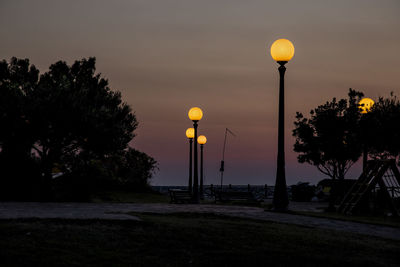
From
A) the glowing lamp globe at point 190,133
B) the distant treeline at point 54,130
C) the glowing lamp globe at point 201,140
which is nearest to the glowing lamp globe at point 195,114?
the distant treeline at point 54,130

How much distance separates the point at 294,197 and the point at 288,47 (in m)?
18.7

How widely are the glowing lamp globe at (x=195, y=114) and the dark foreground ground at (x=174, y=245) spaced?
45.6 feet

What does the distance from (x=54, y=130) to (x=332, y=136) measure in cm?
1362

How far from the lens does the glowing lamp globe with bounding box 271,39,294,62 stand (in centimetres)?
1558

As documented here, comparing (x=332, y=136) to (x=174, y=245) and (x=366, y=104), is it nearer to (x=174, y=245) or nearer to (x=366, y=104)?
(x=366, y=104)

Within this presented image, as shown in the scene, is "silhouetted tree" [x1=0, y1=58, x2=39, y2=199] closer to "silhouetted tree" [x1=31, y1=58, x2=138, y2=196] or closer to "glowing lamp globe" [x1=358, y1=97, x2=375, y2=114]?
"silhouetted tree" [x1=31, y1=58, x2=138, y2=196]

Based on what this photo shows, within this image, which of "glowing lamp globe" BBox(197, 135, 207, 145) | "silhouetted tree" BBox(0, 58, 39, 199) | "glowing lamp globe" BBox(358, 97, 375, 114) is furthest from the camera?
"glowing lamp globe" BBox(197, 135, 207, 145)

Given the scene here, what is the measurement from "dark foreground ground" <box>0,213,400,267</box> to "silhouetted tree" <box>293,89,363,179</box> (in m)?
13.4

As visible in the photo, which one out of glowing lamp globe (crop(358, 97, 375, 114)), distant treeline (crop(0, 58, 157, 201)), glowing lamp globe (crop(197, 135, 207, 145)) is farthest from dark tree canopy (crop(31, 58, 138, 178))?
glowing lamp globe (crop(358, 97, 375, 114))

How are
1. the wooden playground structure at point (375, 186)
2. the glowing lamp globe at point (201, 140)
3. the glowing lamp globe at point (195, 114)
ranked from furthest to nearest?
1. the glowing lamp globe at point (201, 140)
2. the glowing lamp globe at point (195, 114)
3. the wooden playground structure at point (375, 186)

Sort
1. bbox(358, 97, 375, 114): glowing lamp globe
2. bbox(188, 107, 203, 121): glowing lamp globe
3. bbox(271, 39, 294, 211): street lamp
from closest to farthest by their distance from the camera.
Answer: bbox(271, 39, 294, 211): street lamp → bbox(358, 97, 375, 114): glowing lamp globe → bbox(188, 107, 203, 121): glowing lamp globe

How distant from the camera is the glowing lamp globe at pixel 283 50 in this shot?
51.1 feet

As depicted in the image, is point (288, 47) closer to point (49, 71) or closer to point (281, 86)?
point (281, 86)

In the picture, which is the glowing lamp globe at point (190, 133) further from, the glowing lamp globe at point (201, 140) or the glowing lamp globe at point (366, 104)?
the glowing lamp globe at point (366, 104)
